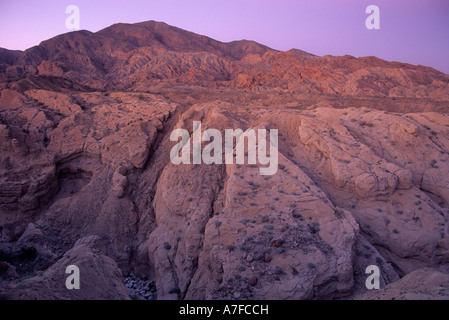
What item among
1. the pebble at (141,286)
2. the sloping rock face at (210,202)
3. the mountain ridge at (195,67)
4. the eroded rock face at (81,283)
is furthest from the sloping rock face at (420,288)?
the mountain ridge at (195,67)

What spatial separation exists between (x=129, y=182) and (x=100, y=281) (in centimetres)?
732

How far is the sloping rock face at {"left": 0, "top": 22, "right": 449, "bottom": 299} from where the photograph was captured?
7.50 meters

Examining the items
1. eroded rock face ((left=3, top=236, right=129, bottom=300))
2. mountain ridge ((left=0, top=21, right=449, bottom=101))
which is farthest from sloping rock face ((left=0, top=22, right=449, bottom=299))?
mountain ridge ((left=0, top=21, right=449, bottom=101))

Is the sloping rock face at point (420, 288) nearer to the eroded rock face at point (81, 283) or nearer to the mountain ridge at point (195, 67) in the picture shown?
the eroded rock face at point (81, 283)

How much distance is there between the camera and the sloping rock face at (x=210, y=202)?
750 centimetres

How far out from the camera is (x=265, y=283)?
6.93 meters

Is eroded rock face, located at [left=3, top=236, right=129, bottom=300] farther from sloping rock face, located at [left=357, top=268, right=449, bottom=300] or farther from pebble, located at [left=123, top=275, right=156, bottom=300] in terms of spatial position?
sloping rock face, located at [left=357, top=268, right=449, bottom=300]

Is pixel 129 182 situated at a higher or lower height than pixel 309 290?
higher

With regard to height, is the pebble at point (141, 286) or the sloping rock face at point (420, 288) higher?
the sloping rock face at point (420, 288)

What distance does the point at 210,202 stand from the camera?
425 inches

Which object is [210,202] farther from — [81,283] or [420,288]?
[420,288]

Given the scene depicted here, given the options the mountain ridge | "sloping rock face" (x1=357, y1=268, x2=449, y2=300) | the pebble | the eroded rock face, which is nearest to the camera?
"sloping rock face" (x1=357, y1=268, x2=449, y2=300)

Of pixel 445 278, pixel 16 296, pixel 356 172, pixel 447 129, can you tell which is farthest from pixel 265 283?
pixel 447 129
